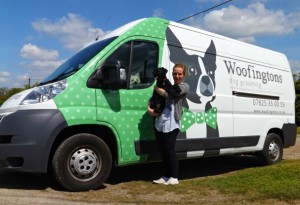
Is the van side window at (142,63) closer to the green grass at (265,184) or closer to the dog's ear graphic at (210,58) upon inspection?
the dog's ear graphic at (210,58)

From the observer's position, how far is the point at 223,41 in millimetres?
7805

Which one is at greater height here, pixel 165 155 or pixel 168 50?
pixel 168 50

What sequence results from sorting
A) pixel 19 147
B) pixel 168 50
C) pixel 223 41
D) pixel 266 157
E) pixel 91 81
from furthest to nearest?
pixel 266 157
pixel 223 41
pixel 168 50
pixel 91 81
pixel 19 147

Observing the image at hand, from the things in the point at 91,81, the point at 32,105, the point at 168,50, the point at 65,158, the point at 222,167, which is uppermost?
the point at 168,50

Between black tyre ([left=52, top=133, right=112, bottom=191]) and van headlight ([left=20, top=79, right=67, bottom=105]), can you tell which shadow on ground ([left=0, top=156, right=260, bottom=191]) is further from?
van headlight ([left=20, top=79, right=67, bottom=105])

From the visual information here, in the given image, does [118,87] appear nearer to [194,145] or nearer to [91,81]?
[91,81]

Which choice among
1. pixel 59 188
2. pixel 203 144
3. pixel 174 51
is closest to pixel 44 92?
pixel 59 188

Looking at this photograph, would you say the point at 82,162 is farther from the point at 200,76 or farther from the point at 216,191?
the point at 200,76

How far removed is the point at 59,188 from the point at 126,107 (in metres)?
1.50

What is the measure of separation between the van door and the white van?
1 centimetres

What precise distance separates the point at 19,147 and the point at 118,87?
5.24 ft

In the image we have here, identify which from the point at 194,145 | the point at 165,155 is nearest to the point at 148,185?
the point at 165,155

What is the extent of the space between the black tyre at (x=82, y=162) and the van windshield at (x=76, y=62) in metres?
0.96

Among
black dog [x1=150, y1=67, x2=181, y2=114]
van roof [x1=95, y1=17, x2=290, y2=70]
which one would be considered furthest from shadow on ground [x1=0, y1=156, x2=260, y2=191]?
van roof [x1=95, y1=17, x2=290, y2=70]
